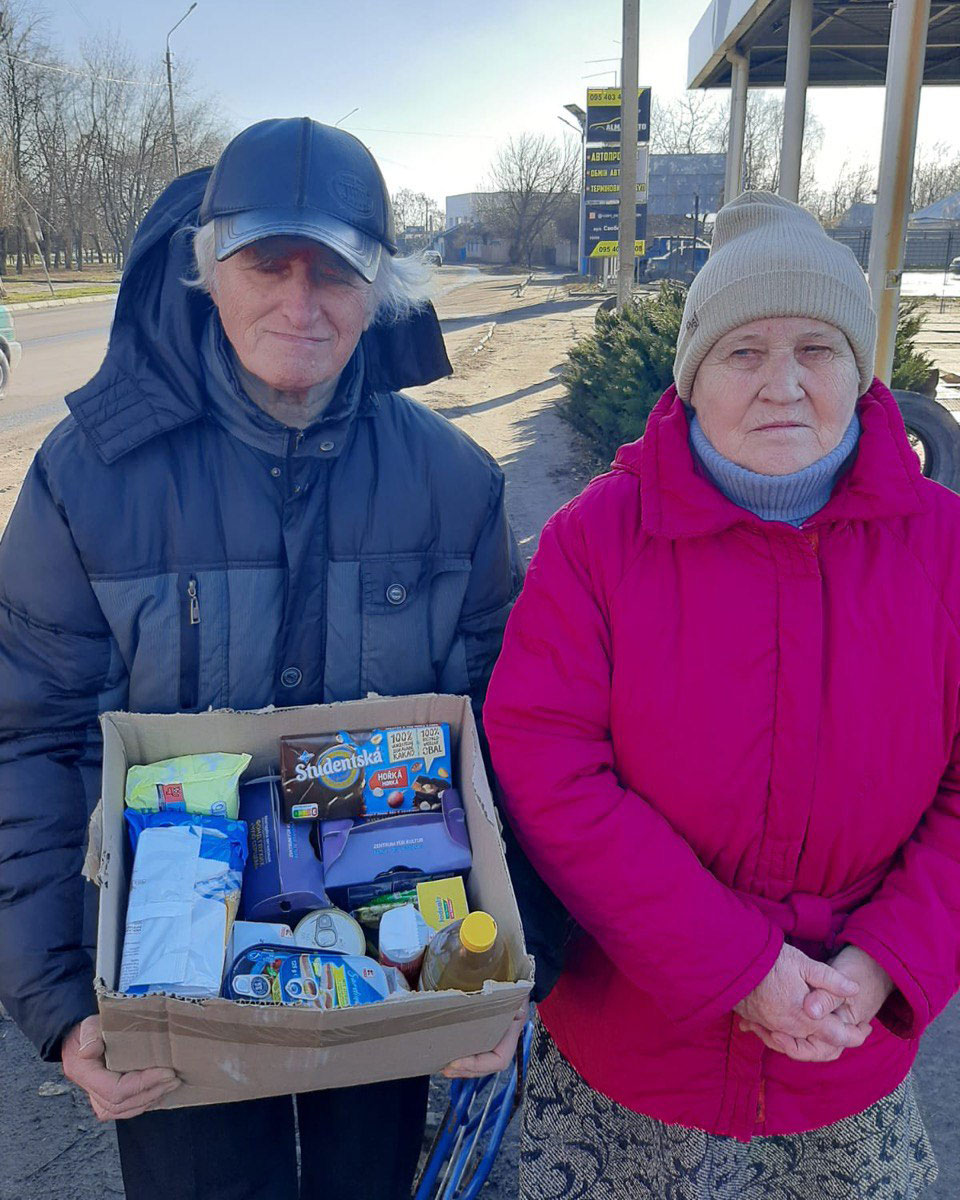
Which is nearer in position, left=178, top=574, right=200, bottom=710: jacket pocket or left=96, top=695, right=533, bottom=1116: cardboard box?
left=96, top=695, right=533, bottom=1116: cardboard box

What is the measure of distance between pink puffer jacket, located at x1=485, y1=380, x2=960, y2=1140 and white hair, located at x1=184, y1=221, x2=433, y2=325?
66 cm

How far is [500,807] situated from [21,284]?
4961 cm

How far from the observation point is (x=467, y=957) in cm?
138

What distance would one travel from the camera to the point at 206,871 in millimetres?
1475

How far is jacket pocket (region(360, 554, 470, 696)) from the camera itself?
180cm

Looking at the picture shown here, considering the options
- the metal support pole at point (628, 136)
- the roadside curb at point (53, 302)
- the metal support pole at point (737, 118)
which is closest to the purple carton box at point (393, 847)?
the metal support pole at point (737, 118)

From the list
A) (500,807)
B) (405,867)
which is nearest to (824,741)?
(500,807)

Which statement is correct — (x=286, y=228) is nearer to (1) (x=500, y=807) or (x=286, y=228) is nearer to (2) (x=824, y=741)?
(1) (x=500, y=807)

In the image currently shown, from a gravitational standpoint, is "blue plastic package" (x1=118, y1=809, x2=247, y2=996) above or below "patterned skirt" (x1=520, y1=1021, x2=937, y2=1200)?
above

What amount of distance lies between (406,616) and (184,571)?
1.36 ft

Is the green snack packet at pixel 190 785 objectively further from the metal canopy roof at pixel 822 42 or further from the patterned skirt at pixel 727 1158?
the metal canopy roof at pixel 822 42

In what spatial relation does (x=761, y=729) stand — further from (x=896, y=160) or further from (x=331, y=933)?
(x=896, y=160)

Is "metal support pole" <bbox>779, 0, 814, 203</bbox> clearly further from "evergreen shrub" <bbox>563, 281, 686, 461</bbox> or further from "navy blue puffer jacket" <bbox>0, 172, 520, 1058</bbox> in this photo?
"navy blue puffer jacket" <bbox>0, 172, 520, 1058</bbox>

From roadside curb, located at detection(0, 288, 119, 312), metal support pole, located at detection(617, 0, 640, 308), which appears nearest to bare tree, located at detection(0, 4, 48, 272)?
roadside curb, located at detection(0, 288, 119, 312)
